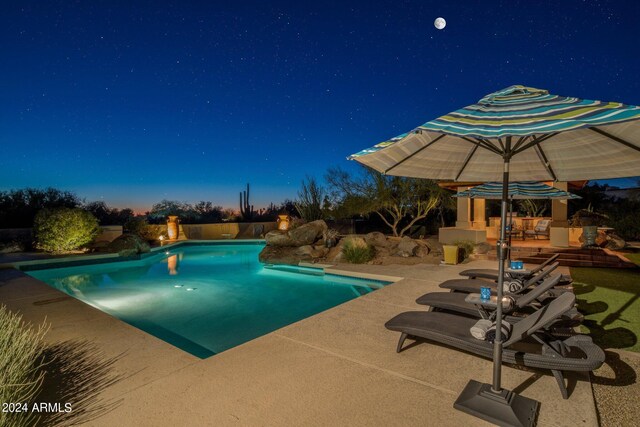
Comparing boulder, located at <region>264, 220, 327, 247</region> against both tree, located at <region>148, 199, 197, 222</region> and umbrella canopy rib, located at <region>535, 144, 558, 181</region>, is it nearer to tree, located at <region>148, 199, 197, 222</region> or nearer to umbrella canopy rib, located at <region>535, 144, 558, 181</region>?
umbrella canopy rib, located at <region>535, 144, 558, 181</region>

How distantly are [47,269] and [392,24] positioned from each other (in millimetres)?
14297

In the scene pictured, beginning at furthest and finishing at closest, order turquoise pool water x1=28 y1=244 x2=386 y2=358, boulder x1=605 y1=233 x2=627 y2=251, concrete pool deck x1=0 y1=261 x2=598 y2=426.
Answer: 1. boulder x1=605 y1=233 x2=627 y2=251
2. turquoise pool water x1=28 y1=244 x2=386 y2=358
3. concrete pool deck x1=0 y1=261 x2=598 y2=426

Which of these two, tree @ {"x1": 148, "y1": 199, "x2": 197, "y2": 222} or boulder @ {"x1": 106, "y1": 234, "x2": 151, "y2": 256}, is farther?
tree @ {"x1": 148, "y1": 199, "x2": 197, "y2": 222}

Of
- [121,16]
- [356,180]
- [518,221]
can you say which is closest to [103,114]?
[121,16]

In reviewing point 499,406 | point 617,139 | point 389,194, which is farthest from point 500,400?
point 389,194

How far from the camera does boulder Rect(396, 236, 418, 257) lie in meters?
11.1

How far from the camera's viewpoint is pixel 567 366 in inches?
103

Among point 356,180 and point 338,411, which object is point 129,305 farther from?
point 356,180

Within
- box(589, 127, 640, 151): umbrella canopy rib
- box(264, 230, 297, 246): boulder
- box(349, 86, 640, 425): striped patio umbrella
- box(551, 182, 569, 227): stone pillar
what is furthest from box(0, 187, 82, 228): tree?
box(551, 182, 569, 227): stone pillar

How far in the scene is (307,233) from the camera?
42.0ft

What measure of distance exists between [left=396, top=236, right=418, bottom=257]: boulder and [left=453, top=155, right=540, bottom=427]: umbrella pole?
28.2 feet

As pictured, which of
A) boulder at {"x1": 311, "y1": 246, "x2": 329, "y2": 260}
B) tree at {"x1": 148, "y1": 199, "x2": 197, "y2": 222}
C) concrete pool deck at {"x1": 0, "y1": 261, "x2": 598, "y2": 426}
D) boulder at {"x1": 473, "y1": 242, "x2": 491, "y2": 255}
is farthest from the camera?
tree at {"x1": 148, "y1": 199, "x2": 197, "y2": 222}

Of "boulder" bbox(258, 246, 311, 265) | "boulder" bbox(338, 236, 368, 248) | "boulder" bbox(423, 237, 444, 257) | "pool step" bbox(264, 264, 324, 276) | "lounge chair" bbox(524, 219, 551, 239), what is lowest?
"pool step" bbox(264, 264, 324, 276)

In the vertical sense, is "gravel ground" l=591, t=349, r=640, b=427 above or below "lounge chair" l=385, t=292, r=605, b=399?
below
